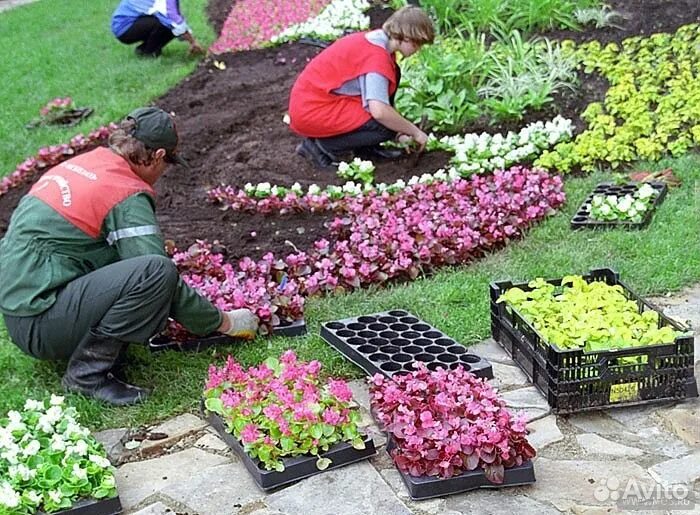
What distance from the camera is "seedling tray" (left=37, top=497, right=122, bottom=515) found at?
326 cm

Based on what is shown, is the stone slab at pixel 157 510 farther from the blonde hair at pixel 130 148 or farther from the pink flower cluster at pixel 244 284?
the blonde hair at pixel 130 148

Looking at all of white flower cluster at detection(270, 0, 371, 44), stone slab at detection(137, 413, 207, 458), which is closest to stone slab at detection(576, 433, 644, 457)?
stone slab at detection(137, 413, 207, 458)

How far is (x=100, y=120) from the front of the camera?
31.1 feet

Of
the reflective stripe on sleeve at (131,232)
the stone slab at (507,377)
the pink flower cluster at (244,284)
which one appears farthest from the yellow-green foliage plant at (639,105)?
the reflective stripe on sleeve at (131,232)

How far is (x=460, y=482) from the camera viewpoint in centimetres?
334

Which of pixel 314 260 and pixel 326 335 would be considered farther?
pixel 314 260

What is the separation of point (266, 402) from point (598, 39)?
21.7ft

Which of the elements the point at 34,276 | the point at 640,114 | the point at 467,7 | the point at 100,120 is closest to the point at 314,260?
the point at 34,276

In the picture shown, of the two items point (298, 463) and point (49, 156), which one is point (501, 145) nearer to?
point (49, 156)

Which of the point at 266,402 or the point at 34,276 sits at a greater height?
the point at 34,276

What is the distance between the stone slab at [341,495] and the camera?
3.29 meters

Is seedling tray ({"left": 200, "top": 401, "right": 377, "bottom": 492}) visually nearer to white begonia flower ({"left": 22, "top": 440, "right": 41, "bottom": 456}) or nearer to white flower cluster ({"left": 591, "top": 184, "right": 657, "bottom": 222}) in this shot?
white begonia flower ({"left": 22, "top": 440, "right": 41, "bottom": 456})

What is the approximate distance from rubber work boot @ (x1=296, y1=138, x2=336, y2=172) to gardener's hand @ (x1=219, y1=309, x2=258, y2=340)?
116 inches

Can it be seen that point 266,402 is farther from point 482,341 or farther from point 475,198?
point 475,198
